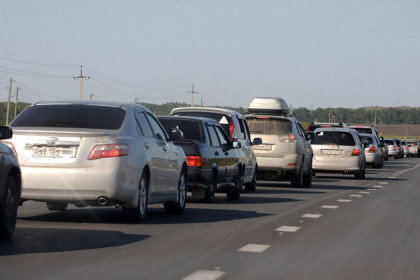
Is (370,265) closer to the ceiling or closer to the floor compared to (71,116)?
closer to the floor

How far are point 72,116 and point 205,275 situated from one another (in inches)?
193

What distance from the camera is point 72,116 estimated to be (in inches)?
461

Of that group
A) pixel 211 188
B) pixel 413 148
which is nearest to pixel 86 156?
pixel 211 188

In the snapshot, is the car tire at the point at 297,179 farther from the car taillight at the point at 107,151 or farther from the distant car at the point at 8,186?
the distant car at the point at 8,186

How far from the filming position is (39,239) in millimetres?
9547

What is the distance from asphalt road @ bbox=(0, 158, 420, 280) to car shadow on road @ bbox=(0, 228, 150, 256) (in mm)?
10

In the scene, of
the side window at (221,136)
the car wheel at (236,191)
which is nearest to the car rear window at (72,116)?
the side window at (221,136)

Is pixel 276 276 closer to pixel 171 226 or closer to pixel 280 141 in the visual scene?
pixel 171 226

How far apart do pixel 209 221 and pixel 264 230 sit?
1.23 meters

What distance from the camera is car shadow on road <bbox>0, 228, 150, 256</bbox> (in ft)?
28.8

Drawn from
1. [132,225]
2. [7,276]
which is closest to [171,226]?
[132,225]

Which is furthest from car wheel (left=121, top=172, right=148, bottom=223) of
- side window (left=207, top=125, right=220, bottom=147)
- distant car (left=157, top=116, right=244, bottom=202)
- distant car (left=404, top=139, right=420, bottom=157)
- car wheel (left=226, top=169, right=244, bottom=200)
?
distant car (left=404, top=139, right=420, bottom=157)

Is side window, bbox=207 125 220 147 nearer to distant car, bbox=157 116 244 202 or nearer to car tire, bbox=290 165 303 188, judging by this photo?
distant car, bbox=157 116 244 202

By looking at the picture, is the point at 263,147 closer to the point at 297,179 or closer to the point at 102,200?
the point at 297,179
